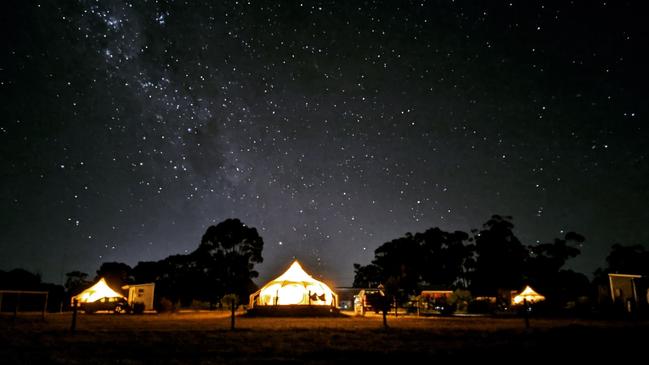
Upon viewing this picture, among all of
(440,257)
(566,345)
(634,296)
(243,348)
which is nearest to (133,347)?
(243,348)

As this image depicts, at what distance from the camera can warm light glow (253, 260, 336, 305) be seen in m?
32.3

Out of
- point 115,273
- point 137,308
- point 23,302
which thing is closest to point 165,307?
point 137,308

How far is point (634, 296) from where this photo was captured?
31500mm

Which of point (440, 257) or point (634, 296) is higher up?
point (440, 257)

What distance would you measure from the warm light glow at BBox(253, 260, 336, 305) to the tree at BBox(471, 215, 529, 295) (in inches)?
1185

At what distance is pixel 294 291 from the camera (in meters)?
→ 33.2

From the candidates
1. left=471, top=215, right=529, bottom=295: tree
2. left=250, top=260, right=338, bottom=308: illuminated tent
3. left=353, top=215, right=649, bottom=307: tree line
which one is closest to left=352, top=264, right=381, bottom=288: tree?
left=353, top=215, right=649, bottom=307: tree line

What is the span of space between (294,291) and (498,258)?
39.4m

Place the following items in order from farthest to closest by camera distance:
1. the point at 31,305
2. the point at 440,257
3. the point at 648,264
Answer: the point at 440,257, the point at 648,264, the point at 31,305

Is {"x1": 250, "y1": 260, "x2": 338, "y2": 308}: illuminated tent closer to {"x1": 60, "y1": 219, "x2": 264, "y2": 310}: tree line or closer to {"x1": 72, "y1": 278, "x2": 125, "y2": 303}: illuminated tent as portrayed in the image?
{"x1": 72, "y1": 278, "x2": 125, "y2": 303}: illuminated tent

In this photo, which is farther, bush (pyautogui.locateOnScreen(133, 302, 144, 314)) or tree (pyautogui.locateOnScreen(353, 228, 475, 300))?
tree (pyautogui.locateOnScreen(353, 228, 475, 300))

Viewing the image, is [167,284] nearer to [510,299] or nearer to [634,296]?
[510,299]

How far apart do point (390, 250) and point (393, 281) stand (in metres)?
52.0

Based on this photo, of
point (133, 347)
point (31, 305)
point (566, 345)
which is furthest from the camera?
point (31, 305)
